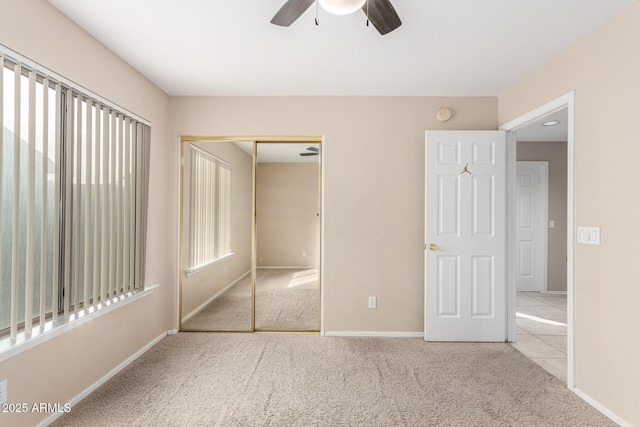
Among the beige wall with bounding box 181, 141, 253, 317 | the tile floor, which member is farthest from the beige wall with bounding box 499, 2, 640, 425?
the beige wall with bounding box 181, 141, 253, 317

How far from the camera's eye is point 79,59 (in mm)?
2217

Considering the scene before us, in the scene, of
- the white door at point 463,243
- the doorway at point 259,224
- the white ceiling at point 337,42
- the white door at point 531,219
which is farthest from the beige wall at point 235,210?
the white door at point 531,219

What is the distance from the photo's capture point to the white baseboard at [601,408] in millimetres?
2002

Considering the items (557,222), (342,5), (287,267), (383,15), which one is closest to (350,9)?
(342,5)

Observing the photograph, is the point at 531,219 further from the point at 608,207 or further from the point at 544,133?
the point at 608,207

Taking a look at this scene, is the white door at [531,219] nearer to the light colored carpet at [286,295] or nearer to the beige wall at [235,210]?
the light colored carpet at [286,295]

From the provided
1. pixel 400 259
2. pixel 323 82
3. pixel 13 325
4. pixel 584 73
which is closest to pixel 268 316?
pixel 400 259

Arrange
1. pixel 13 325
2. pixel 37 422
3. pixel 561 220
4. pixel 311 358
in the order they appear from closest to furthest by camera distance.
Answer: pixel 13 325
pixel 37 422
pixel 311 358
pixel 561 220

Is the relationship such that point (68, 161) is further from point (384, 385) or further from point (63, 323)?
point (384, 385)

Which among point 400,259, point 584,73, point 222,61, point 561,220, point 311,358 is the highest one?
point 222,61

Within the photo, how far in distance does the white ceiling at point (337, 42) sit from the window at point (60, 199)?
57cm

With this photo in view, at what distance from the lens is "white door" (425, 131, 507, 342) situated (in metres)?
3.29

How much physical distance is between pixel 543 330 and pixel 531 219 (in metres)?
2.33

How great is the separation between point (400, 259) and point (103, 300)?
2652 millimetres
